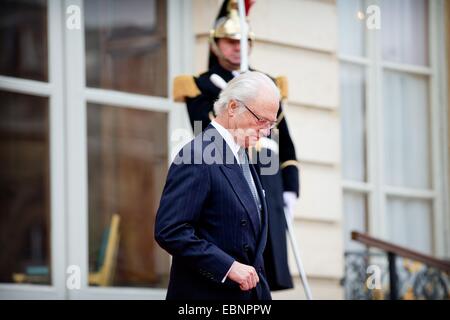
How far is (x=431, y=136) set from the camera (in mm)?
10398

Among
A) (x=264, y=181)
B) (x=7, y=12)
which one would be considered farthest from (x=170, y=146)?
(x=264, y=181)

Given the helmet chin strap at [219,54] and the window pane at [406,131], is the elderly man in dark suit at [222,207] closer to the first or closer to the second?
the helmet chin strap at [219,54]

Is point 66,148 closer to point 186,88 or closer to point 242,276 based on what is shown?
point 186,88

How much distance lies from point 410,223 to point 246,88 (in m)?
5.34

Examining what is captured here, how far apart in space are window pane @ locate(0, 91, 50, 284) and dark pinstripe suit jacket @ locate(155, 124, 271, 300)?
304 centimetres

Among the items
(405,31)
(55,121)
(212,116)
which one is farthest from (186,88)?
(405,31)

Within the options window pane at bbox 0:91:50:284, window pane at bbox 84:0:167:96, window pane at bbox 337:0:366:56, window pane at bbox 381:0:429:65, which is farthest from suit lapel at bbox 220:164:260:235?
window pane at bbox 381:0:429:65

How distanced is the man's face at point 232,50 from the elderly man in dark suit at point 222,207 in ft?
5.48

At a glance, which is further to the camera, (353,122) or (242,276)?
(353,122)

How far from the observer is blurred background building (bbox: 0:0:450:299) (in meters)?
8.05

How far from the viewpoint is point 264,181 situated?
264 inches

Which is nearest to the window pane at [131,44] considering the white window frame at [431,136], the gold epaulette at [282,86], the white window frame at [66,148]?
the white window frame at [66,148]

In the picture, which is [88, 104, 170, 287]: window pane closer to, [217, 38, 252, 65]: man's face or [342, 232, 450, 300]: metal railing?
[342, 232, 450, 300]: metal railing
